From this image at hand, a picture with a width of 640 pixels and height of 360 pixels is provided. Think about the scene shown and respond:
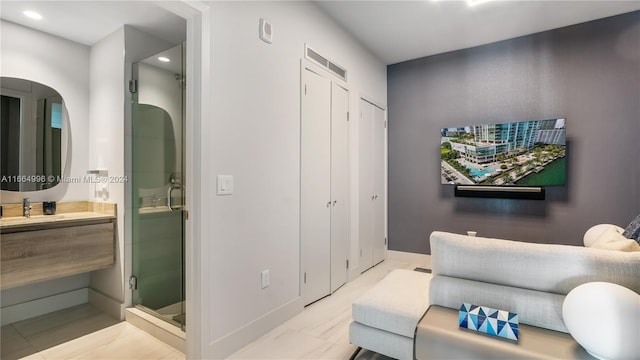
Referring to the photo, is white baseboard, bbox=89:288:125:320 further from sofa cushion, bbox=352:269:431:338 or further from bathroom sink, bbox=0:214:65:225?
sofa cushion, bbox=352:269:431:338

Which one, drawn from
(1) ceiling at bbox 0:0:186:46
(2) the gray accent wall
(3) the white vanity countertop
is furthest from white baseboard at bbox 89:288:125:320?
(2) the gray accent wall

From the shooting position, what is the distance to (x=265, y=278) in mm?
2289

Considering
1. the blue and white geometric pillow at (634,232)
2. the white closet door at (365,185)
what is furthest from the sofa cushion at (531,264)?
the white closet door at (365,185)

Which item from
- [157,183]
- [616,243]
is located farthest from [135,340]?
[616,243]

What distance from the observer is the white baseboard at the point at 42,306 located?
2.45 meters

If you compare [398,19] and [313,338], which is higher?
→ [398,19]

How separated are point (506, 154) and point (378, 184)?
1.54 meters

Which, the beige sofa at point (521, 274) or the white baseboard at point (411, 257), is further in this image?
the white baseboard at point (411, 257)

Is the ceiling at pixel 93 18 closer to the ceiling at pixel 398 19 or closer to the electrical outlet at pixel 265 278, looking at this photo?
the ceiling at pixel 398 19

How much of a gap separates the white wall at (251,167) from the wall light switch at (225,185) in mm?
37

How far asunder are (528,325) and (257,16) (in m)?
2.45

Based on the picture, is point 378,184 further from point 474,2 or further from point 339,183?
point 474,2

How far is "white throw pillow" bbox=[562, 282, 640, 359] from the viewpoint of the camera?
1047 mm

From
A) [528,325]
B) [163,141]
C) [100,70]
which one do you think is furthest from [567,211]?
[100,70]
